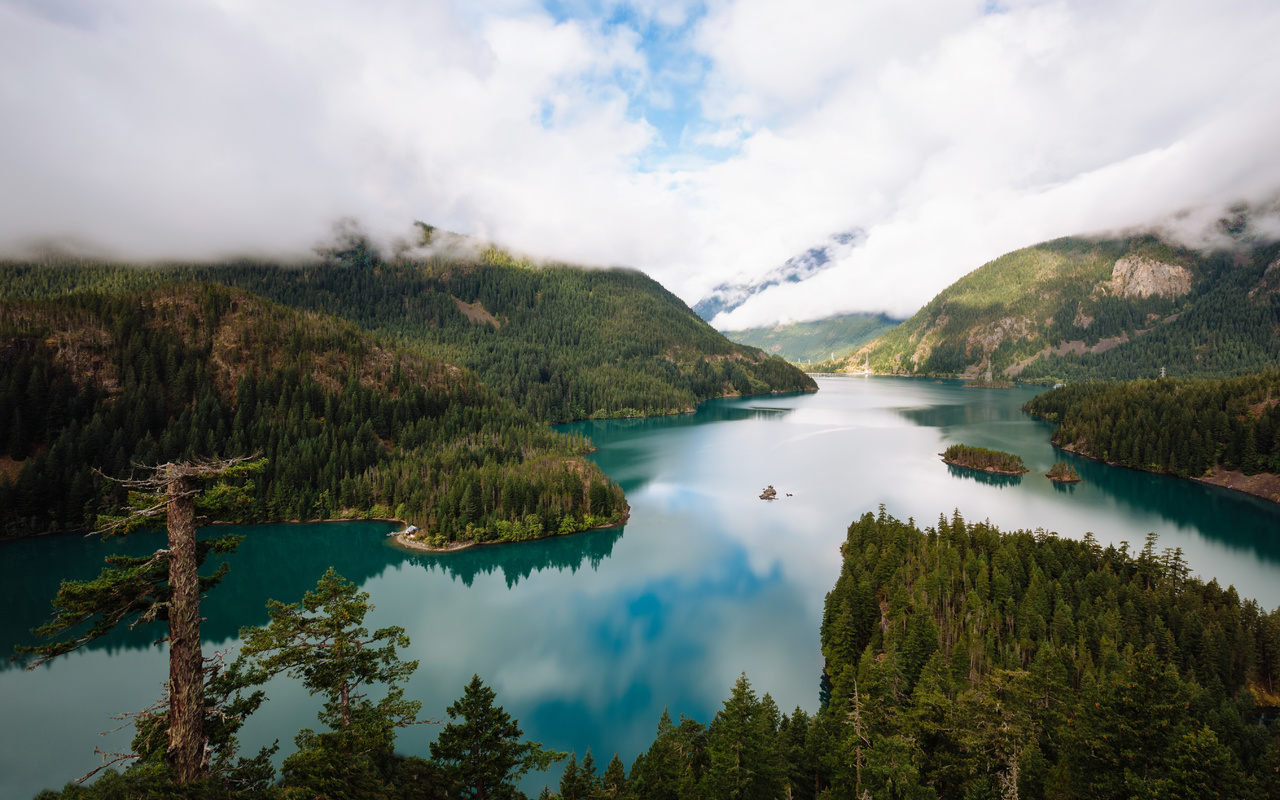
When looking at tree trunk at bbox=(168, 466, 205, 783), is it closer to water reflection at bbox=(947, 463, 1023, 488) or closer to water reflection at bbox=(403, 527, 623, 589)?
water reflection at bbox=(403, 527, 623, 589)

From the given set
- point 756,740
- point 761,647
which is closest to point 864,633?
point 761,647

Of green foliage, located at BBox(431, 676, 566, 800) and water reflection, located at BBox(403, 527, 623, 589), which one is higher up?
green foliage, located at BBox(431, 676, 566, 800)

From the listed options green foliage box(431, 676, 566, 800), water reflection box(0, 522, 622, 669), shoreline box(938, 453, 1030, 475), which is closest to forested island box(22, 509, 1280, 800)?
green foliage box(431, 676, 566, 800)

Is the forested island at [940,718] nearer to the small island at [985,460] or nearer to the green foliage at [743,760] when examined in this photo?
the green foliage at [743,760]

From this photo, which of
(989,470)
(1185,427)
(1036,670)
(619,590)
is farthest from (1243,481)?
(619,590)

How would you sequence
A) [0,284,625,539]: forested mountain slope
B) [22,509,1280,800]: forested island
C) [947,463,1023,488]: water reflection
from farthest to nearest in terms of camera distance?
[947,463,1023,488]: water reflection
[0,284,625,539]: forested mountain slope
[22,509,1280,800]: forested island

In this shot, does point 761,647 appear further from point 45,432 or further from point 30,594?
point 45,432

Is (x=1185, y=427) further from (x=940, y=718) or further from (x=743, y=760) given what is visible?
(x=743, y=760)
